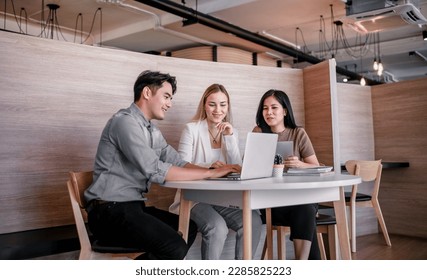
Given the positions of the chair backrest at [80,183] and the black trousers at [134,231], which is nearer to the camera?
the black trousers at [134,231]

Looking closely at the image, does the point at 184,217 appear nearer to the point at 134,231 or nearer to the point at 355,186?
the point at 134,231

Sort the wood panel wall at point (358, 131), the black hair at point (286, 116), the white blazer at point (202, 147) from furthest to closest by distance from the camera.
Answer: the wood panel wall at point (358, 131) < the black hair at point (286, 116) < the white blazer at point (202, 147)

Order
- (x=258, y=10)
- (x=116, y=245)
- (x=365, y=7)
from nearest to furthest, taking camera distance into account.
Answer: (x=116, y=245) < (x=365, y=7) < (x=258, y=10)

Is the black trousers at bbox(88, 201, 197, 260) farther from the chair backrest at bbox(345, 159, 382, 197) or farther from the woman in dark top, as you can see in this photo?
the chair backrest at bbox(345, 159, 382, 197)

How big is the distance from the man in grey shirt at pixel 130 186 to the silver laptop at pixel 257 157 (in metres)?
0.10

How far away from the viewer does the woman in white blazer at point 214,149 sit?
6.91 ft

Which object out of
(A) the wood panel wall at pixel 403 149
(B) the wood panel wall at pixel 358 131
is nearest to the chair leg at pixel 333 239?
(B) the wood panel wall at pixel 358 131

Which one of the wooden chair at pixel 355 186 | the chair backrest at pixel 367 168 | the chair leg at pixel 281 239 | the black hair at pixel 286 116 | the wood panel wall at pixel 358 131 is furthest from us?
the wood panel wall at pixel 358 131

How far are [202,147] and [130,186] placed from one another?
0.71 meters

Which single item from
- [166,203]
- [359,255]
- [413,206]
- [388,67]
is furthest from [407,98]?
[388,67]

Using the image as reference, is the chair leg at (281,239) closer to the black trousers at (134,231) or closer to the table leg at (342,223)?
the table leg at (342,223)

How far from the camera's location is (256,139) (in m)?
1.59
